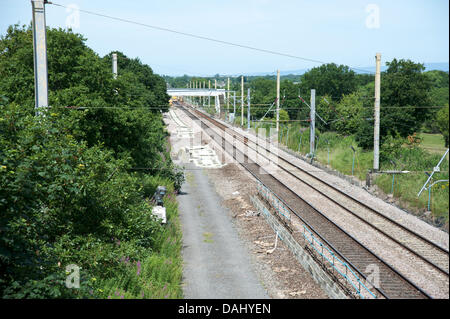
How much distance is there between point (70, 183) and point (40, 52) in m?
5.68

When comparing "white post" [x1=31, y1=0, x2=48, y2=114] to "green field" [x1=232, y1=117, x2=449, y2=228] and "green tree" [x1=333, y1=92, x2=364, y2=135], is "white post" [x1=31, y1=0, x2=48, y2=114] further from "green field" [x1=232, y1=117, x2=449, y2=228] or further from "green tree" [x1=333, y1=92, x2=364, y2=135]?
"green tree" [x1=333, y1=92, x2=364, y2=135]

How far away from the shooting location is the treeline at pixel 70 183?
6734 mm

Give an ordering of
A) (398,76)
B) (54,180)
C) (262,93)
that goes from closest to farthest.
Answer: (54,180) < (398,76) < (262,93)

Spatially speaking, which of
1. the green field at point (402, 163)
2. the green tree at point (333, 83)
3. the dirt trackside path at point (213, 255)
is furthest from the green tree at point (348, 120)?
the dirt trackside path at point (213, 255)

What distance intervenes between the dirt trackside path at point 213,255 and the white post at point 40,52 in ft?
21.8

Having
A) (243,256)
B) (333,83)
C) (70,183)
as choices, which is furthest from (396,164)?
(333,83)

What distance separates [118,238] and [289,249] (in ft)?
19.2

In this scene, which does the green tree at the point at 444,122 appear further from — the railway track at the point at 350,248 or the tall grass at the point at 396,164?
the railway track at the point at 350,248

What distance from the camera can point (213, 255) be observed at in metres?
14.2

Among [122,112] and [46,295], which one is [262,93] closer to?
[122,112]

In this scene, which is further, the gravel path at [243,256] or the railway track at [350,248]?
the gravel path at [243,256]

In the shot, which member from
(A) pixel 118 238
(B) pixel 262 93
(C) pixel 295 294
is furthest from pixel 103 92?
(B) pixel 262 93

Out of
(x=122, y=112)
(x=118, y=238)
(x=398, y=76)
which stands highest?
(x=398, y=76)

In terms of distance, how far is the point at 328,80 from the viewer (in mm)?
66562
